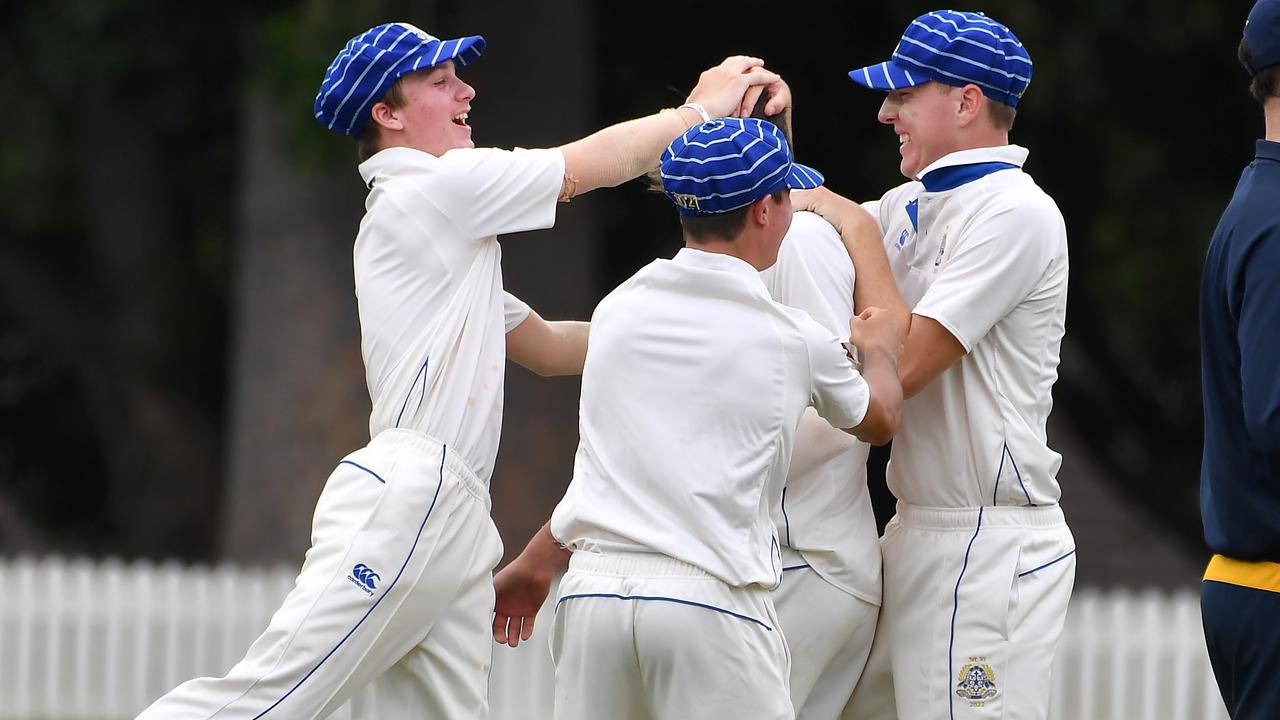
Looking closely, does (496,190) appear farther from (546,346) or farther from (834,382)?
(834,382)

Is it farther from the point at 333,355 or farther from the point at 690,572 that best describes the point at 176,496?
the point at 690,572

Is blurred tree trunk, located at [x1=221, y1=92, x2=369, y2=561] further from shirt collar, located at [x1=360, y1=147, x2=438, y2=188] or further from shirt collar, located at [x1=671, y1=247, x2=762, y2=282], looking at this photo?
shirt collar, located at [x1=671, y1=247, x2=762, y2=282]

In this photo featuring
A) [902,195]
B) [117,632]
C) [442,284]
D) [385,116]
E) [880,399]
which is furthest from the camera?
[117,632]

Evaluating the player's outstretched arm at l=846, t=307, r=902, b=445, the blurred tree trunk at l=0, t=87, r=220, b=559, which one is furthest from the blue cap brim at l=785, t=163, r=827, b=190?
the blurred tree trunk at l=0, t=87, r=220, b=559

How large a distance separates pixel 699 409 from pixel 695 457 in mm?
103

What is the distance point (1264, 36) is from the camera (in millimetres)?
3893

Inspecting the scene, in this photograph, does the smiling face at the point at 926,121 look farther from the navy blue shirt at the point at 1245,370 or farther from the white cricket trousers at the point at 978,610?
the white cricket trousers at the point at 978,610

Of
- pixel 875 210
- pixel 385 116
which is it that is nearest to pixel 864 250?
pixel 875 210

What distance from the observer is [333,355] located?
37.8ft

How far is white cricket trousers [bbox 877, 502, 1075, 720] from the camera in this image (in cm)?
418

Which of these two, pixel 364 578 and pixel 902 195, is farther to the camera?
pixel 902 195

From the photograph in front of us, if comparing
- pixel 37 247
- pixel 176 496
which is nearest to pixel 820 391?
pixel 176 496

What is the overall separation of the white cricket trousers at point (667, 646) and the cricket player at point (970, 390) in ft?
1.95

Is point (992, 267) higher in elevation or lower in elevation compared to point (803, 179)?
lower
